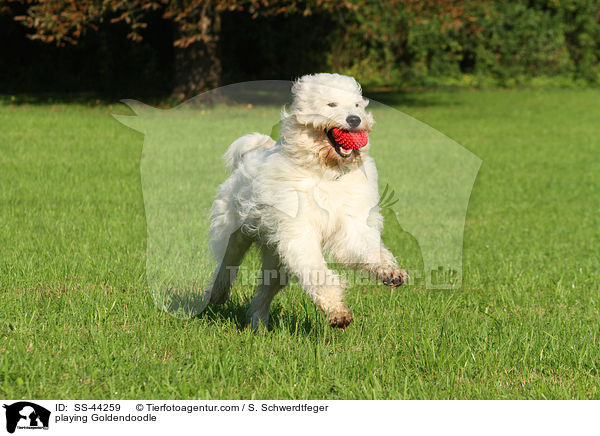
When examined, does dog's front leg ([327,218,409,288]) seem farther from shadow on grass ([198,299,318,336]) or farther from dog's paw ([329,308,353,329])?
shadow on grass ([198,299,318,336])

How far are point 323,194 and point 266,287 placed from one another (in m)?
0.99

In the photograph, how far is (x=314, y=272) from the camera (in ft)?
13.9

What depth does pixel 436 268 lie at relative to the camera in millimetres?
6934

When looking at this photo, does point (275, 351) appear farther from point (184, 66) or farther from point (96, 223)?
point (184, 66)

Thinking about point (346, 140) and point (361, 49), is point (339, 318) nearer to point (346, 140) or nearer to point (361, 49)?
point (346, 140)

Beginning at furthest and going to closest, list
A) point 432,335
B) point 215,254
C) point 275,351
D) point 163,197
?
point 163,197
point 215,254
point 432,335
point 275,351

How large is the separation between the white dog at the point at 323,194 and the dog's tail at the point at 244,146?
415mm

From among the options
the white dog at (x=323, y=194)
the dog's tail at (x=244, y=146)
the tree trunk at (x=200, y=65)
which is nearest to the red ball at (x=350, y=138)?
the white dog at (x=323, y=194)

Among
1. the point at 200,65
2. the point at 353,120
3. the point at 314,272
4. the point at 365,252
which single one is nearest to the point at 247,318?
the point at 314,272

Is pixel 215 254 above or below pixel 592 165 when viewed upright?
below

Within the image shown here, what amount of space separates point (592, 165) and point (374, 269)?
1299 cm
